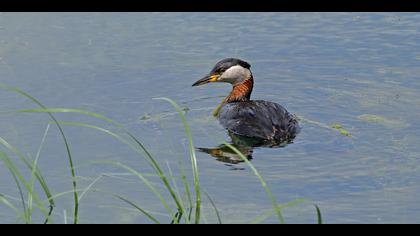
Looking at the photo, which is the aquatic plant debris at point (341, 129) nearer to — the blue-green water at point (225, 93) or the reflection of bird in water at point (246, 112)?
the blue-green water at point (225, 93)

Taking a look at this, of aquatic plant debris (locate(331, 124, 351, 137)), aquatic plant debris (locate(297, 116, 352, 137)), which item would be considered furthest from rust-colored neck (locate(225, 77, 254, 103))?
aquatic plant debris (locate(331, 124, 351, 137))

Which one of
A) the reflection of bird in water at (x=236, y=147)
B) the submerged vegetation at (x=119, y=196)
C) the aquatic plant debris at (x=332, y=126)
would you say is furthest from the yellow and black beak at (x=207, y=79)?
the submerged vegetation at (x=119, y=196)

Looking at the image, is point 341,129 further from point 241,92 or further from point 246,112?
point 241,92

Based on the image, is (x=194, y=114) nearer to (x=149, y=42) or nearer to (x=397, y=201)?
(x=149, y=42)

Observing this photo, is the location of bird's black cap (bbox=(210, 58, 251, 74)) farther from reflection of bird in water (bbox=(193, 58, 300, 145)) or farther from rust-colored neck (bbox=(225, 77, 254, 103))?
rust-colored neck (bbox=(225, 77, 254, 103))

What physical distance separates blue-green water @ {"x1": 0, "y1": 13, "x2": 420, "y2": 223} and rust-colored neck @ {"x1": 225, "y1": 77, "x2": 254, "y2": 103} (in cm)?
19

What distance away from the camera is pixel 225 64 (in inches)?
415

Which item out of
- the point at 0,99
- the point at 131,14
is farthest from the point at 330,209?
the point at 131,14

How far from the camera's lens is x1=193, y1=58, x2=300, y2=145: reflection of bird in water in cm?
925

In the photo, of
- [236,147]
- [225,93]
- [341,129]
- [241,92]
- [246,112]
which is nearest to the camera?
[236,147]

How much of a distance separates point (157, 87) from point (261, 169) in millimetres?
3007

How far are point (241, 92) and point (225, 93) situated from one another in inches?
23.4

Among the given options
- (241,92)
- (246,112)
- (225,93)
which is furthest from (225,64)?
(246,112)

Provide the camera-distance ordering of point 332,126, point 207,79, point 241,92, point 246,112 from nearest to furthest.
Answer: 1. point 332,126
2. point 246,112
3. point 207,79
4. point 241,92
